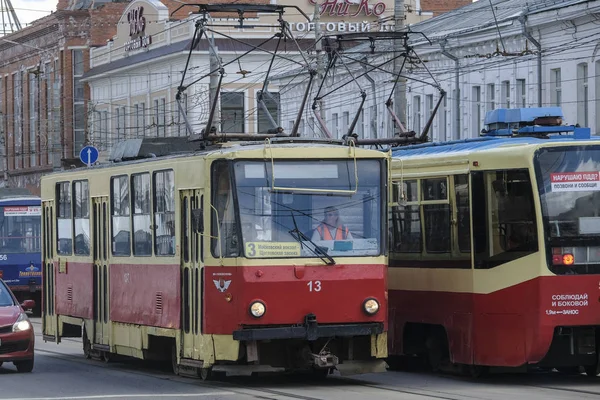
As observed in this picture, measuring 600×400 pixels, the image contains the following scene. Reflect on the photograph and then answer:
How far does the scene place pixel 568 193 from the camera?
17.3 meters

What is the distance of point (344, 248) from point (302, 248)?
48 cm

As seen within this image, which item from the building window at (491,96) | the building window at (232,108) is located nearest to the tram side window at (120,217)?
the building window at (491,96)

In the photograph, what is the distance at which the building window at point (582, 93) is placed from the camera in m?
37.7

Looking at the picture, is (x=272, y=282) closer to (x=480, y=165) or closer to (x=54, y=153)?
(x=480, y=165)

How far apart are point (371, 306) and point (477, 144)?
241 cm

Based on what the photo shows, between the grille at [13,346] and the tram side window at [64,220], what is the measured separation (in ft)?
7.89

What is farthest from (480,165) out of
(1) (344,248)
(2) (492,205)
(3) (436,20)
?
(3) (436,20)

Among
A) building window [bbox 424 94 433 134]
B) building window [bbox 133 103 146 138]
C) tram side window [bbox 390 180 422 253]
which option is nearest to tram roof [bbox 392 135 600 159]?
tram side window [bbox 390 180 422 253]

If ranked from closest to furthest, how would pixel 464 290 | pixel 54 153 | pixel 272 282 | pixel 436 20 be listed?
pixel 272 282 < pixel 464 290 < pixel 436 20 < pixel 54 153

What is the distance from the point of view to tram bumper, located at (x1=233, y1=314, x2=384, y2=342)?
16797 mm

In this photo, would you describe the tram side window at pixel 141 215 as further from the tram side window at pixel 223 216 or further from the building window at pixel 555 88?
the building window at pixel 555 88

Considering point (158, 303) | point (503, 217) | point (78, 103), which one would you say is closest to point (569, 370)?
point (503, 217)

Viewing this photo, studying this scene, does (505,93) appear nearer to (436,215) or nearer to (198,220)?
(436,215)

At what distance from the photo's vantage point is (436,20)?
48.7 m
